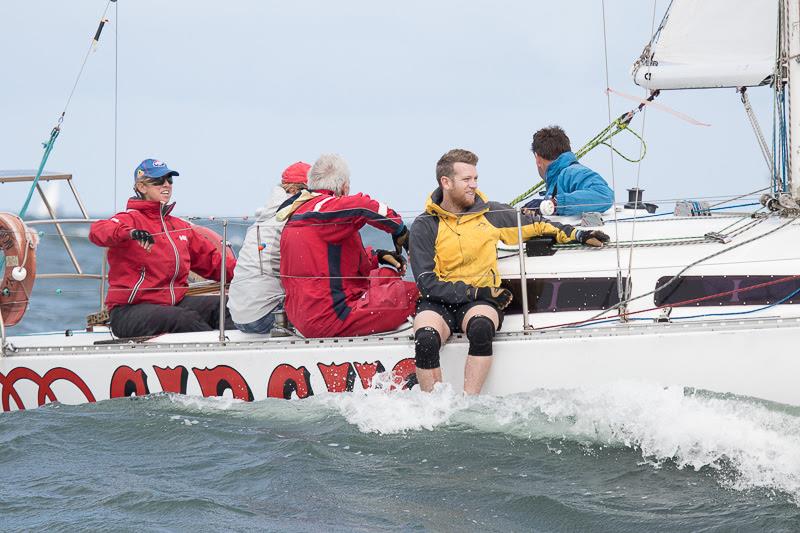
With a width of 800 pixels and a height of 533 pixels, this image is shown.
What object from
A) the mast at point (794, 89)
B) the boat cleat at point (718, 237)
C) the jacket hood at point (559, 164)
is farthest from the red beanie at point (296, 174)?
the mast at point (794, 89)

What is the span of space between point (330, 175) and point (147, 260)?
141cm

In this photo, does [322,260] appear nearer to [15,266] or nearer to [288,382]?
[288,382]

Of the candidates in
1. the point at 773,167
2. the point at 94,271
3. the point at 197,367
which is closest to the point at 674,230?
the point at 773,167

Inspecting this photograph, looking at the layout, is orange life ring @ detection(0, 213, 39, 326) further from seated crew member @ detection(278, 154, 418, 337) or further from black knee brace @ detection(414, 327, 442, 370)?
black knee brace @ detection(414, 327, 442, 370)

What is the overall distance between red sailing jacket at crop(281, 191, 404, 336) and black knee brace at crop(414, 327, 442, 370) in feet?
1.72

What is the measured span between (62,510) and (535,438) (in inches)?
96.5

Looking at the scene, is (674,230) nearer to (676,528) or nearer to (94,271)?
(676,528)

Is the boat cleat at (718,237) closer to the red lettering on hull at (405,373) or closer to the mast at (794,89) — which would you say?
the mast at (794,89)

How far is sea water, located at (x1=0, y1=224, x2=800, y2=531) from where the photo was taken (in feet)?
16.6

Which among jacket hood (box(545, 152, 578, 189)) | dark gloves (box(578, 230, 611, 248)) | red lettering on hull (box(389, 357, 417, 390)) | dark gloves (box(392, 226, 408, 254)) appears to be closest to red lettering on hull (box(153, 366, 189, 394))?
red lettering on hull (box(389, 357, 417, 390))

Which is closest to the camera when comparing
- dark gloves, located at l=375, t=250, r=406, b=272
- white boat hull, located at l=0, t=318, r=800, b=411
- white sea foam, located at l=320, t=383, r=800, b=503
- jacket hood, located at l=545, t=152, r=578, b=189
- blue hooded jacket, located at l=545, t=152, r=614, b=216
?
white sea foam, located at l=320, t=383, r=800, b=503

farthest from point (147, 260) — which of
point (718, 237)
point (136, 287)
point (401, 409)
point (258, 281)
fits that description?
point (718, 237)

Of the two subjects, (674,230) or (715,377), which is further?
(674,230)

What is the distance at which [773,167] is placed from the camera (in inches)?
296
